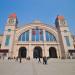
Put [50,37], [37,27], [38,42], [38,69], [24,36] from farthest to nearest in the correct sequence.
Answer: [37,27], [50,37], [24,36], [38,42], [38,69]

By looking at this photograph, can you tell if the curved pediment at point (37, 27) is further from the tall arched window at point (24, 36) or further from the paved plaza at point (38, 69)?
the paved plaza at point (38, 69)

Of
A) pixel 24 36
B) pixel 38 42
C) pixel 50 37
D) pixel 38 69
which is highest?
pixel 24 36

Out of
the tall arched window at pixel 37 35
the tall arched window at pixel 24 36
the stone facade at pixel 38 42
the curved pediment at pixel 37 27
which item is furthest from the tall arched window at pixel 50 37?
the tall arched window at pixel 24 36

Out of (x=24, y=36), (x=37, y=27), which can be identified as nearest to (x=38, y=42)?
(x=24, y=36)

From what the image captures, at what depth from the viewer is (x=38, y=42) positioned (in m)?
39.3

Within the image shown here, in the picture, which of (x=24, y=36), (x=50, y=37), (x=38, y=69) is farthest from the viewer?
(x=50, y=37)

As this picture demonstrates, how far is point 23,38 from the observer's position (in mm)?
40719

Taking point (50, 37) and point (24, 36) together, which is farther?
point (50, 37)

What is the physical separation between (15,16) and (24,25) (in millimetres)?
5959

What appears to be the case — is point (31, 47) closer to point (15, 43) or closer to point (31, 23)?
point (15, 43)

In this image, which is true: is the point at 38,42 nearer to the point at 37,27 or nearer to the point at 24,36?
the point at 24,36

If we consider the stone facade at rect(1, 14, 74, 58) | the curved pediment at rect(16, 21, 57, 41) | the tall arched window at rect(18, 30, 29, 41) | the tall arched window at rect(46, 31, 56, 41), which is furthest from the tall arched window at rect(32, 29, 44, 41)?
the tall arched window at rect(18, 30, 29, 41)

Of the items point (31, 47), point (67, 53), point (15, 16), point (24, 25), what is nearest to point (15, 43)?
point (31, 47)

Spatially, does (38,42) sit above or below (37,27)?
below
